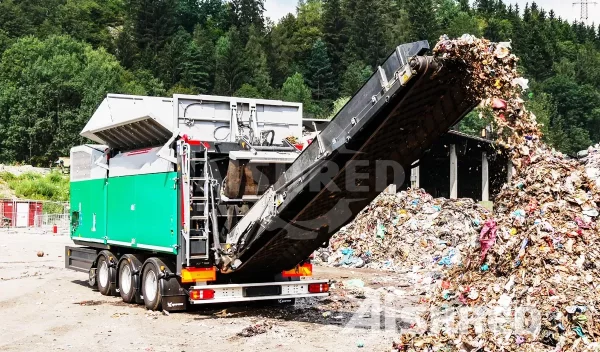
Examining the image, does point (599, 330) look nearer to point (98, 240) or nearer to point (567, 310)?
point (567, 310)

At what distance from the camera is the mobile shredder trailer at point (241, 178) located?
8109mm

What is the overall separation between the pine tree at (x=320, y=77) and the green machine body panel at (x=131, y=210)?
91173mm

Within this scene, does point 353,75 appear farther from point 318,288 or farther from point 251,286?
point 251,286

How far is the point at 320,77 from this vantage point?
350 feet

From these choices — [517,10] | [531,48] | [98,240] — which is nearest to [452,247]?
[98,240]

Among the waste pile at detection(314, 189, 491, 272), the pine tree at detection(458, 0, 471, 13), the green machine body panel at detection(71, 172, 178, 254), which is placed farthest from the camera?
the pine tree at detection(458, 0, 471, 13)

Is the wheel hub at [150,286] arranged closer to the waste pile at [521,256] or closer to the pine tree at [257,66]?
the waste pile at [521,256]

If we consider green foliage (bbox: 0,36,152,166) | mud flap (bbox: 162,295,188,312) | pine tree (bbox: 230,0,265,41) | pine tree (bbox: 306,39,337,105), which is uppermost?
pine tree (bbox: 230,0,265,41)

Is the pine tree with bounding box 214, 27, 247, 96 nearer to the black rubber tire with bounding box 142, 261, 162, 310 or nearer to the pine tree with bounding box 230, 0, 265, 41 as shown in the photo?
the pine tree with bounding box 230, 0, 265, 41

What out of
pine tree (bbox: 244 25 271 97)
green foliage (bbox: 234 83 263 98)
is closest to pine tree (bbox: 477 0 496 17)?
pine tree (bbox: 244 25 271 97)

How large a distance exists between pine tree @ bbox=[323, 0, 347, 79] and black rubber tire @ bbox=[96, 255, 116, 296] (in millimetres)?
101543

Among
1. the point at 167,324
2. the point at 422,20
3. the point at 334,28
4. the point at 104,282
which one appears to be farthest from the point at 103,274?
the point at 334,28

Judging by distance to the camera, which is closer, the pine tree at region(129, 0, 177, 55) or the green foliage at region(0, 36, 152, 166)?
the green foliage at region(0, 36, 152, 166)

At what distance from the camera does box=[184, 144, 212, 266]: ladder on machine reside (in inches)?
406
